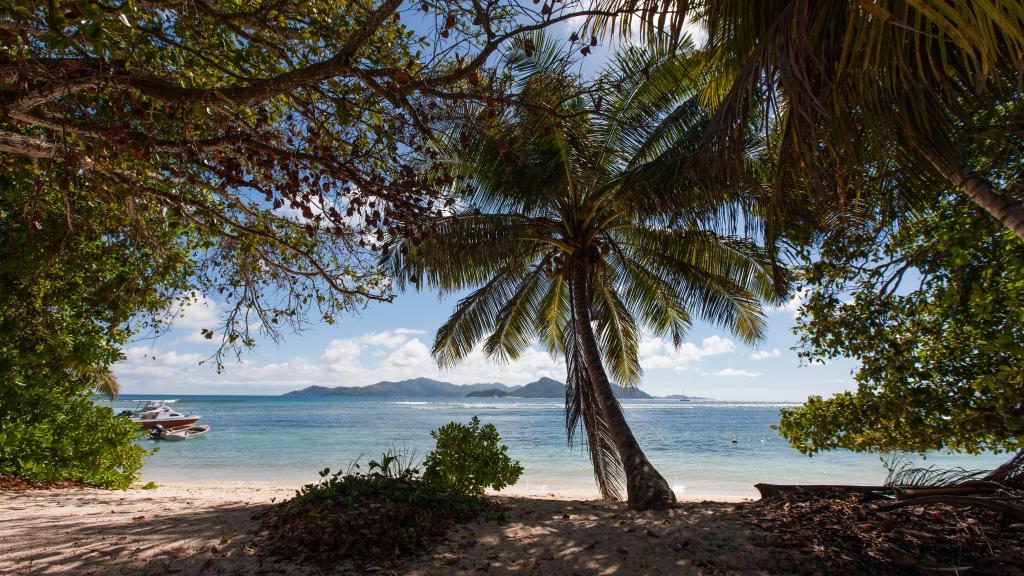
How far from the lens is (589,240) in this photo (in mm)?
8734

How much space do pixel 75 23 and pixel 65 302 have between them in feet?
23.7

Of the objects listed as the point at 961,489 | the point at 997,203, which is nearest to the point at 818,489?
the point at 961,489

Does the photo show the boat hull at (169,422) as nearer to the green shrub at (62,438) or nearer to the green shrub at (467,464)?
the green shrub at (62,438)

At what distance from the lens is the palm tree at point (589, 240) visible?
24.3 feet

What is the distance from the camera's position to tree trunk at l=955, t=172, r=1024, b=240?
10.4ft

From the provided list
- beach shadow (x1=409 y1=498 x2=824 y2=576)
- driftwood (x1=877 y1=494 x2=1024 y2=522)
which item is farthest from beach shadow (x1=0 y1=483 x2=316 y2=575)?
driftwood (x1=877 y1=494 x2=1024 y2=522)

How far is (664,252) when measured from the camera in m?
9.44

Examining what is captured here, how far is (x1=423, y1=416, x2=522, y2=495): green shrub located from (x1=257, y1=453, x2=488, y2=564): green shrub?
0.29 meters

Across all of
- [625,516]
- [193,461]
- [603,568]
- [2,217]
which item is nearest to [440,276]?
[625,516]

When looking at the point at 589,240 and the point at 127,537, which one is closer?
the point at 127,537

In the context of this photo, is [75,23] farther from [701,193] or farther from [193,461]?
[193,461]

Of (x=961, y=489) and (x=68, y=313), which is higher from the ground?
(x=68, y=313)

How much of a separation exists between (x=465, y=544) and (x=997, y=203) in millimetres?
4970

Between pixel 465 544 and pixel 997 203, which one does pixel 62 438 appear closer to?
pixel 465 544
